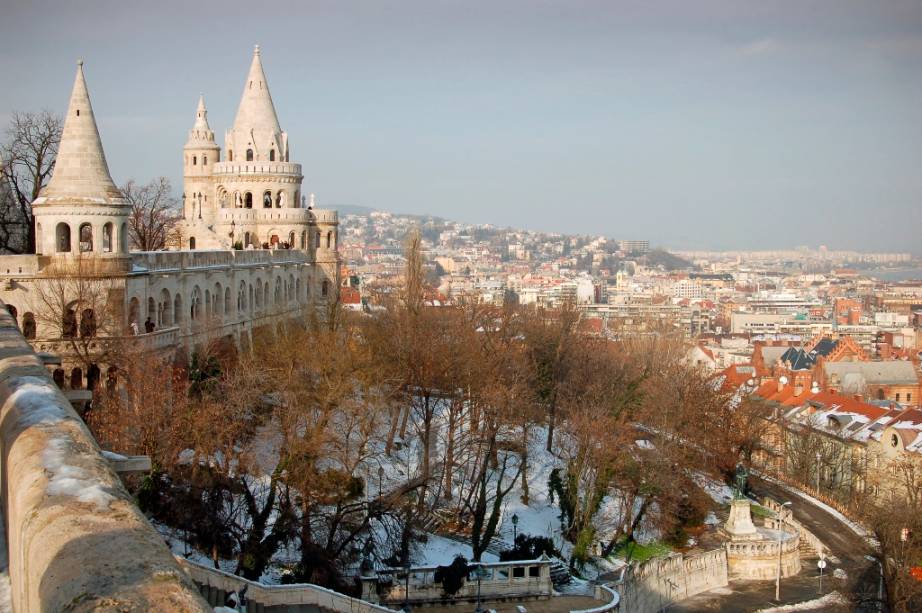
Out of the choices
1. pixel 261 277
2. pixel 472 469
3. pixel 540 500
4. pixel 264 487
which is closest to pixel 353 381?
pixel 264 487

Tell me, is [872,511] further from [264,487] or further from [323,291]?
[323,291]

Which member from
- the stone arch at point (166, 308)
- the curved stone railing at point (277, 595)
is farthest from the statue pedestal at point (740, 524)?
the stone arch at point (166, 308)

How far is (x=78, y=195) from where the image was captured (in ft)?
93.4

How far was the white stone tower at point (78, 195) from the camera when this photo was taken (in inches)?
1119

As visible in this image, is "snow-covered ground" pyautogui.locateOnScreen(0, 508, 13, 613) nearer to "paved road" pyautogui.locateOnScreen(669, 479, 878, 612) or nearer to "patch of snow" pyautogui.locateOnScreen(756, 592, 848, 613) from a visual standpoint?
"paved road" pyautogui.locateOnScreen(669, 479, 878, 612)

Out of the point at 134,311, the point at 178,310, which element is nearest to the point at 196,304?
the point at 178,310

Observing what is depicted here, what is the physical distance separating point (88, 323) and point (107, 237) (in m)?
2.80

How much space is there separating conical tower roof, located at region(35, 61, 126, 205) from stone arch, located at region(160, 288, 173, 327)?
4640 millimetres

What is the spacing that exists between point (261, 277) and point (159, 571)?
3967 cm

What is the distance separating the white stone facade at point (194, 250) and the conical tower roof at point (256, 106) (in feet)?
0.16

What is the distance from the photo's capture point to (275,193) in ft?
164

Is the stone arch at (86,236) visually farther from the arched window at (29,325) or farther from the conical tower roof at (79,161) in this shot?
the arched window at (29,325)

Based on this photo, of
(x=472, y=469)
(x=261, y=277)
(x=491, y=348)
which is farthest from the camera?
(x=261, y=277)

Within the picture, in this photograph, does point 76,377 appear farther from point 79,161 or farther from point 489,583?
point 489,583
